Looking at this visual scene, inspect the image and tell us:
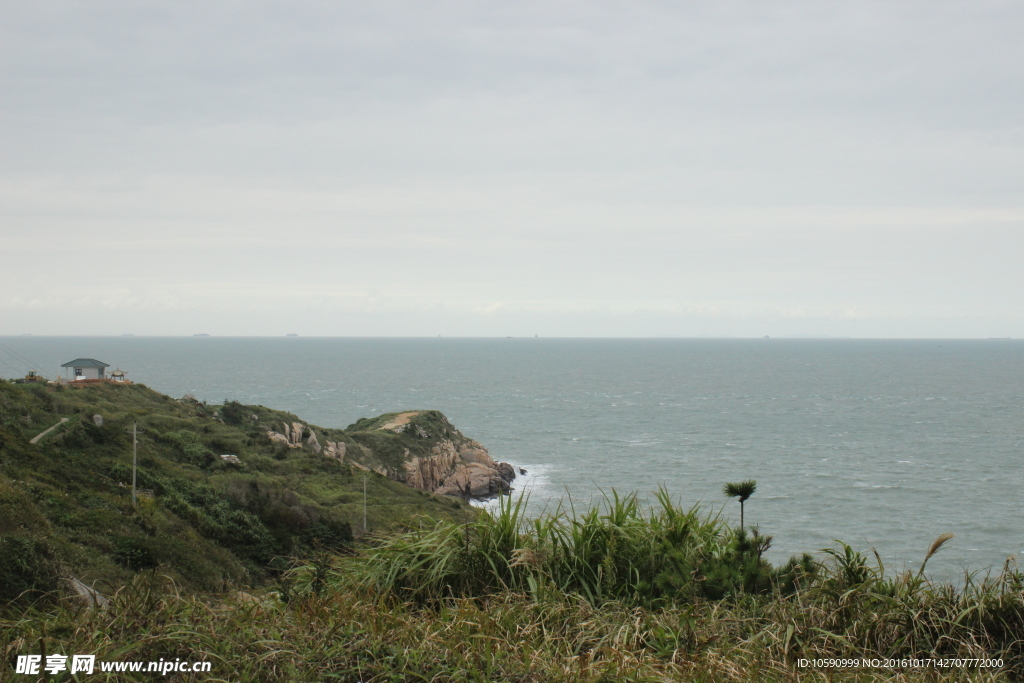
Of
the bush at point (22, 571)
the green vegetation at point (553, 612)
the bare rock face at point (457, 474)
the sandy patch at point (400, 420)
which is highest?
the green vegetation at point (553, 612)

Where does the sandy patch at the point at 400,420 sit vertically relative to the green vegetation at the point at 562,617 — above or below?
below

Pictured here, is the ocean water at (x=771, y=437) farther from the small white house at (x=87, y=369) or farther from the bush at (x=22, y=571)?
the small white house at (x=87, y=369)

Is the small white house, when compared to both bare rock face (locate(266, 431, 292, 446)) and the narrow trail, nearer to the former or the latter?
bare rock face (locate(266, 431, 292, 446))

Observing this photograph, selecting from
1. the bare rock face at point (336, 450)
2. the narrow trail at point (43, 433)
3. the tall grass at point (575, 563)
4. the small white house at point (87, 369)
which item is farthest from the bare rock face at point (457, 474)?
the tall grass at point (575, 563)

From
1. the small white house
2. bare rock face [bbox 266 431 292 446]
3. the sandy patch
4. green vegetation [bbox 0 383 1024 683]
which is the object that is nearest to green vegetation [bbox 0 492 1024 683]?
green vegetation [bbox 0 383 1024 683]


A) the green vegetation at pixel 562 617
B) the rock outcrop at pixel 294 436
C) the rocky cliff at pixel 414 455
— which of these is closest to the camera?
the green vegetation at pixel 562 617

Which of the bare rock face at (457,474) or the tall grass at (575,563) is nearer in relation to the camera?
the tall grass at (575,563)

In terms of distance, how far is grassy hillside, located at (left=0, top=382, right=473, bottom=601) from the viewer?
55.7 ft

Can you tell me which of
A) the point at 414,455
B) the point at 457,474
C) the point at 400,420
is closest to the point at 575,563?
the point at 457,474

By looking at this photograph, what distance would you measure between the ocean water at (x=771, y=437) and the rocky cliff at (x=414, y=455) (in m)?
3.60

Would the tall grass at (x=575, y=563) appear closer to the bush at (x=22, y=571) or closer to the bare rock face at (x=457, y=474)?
the bush at (x=22, y=571)

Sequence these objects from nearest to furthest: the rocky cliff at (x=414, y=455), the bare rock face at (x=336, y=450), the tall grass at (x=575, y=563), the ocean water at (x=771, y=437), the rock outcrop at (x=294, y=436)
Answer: the tall grass at (x=575, y=563) < the ocean water at (x=771, y=437) < the rock outcrop at (x=294, y=436) < the bare rock face at (x=336, y=450) < the rocky cliff at (x=414, y=455)

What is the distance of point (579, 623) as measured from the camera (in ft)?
19.4

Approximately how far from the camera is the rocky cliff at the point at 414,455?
56.3m
